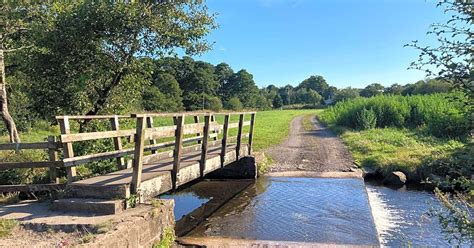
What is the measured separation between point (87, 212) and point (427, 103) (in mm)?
26177

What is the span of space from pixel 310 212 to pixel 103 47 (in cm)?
664

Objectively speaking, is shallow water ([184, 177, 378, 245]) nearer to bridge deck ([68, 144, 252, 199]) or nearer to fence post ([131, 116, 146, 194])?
bridge deck ([68, 144, 252, 199])

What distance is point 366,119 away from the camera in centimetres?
2900

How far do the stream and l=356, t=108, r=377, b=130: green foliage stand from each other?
1633cm

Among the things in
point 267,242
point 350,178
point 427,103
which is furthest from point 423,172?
point 427,103

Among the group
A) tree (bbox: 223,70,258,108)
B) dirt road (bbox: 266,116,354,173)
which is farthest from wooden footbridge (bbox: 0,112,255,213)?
tree (bbox: 223,70,258,108)

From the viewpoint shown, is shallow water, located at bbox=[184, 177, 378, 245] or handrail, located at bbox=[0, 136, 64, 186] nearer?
handrail, located at bbox=[0, 136, 64, 186]

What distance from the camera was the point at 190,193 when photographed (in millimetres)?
12547

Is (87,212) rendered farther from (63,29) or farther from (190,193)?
(190,193)

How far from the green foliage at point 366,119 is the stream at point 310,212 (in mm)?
16328

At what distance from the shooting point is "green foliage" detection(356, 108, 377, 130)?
1139 inches

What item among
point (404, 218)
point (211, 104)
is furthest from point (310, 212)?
point (211, 104)

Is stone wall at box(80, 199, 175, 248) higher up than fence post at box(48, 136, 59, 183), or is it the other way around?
fence post at box(48, 136, 59, 183)

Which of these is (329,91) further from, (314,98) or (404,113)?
(404,113)
